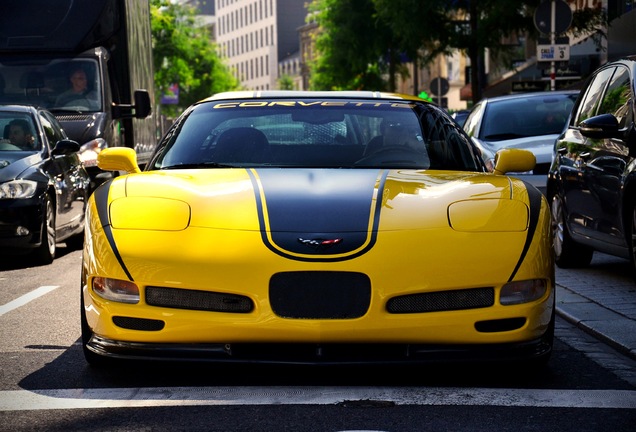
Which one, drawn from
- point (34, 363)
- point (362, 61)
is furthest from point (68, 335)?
point (362, 61)

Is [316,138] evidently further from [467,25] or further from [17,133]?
[467,25]

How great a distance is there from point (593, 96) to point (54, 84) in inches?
345

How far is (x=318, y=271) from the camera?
5375mm

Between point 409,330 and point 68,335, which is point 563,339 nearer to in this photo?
point 409,330

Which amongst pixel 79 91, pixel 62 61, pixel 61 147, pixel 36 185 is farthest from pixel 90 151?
pixel 36 185

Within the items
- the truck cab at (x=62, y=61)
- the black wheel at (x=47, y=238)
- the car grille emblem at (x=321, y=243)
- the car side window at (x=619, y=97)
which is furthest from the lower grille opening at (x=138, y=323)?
the truck cab at (x=62, y=61)

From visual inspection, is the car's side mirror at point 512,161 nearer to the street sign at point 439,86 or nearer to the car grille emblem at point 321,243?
the car grille emblem at point 321,243

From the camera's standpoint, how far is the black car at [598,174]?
8.85m

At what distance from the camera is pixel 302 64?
506 ft

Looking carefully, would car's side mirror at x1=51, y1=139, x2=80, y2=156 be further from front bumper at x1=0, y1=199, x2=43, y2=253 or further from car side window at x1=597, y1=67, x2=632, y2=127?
car side window at x1=597, y1=67, x2=632, y2=127

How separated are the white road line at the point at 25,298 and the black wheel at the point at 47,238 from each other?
1937 millimetres

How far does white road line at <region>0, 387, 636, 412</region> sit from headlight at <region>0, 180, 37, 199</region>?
6134 millimetres

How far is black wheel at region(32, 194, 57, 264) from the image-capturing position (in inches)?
466

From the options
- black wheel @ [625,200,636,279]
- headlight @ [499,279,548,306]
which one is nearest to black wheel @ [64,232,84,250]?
black wheel @ [625,200,636,279]
